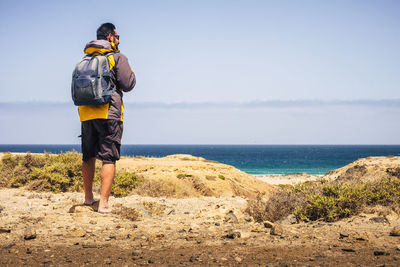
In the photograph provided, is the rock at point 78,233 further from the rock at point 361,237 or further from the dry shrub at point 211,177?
the dry shrub at point 211,177

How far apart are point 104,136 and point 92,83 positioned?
2.48ft

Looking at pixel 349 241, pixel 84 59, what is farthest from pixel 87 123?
pixel 349 241

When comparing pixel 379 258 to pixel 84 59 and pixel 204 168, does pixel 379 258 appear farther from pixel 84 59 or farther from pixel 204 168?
pixel 204 168

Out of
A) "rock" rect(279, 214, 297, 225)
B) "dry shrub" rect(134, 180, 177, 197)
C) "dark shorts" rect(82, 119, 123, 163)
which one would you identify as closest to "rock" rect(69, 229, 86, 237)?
"dark shorts" rect(82, 119, 123, 163)

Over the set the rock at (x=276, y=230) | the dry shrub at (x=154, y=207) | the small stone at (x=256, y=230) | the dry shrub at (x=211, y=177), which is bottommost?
the dry shrub at (x=211, y=177)

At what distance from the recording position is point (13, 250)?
387 centimetres

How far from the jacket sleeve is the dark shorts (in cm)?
49

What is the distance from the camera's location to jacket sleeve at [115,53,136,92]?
5375 mm

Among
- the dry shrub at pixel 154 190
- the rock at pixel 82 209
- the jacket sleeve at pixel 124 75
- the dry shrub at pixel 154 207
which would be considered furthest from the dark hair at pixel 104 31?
the dry shrub at pixel 154 190

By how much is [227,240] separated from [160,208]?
281cm

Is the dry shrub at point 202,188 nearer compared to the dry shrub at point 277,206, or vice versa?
the dry shrub at point 277,206

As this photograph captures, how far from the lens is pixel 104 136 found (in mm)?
5406

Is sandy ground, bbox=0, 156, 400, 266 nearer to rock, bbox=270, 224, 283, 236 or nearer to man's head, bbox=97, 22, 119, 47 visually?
rock, bbox=270, 224, 283, 236

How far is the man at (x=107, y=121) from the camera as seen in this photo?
17.5 feet
